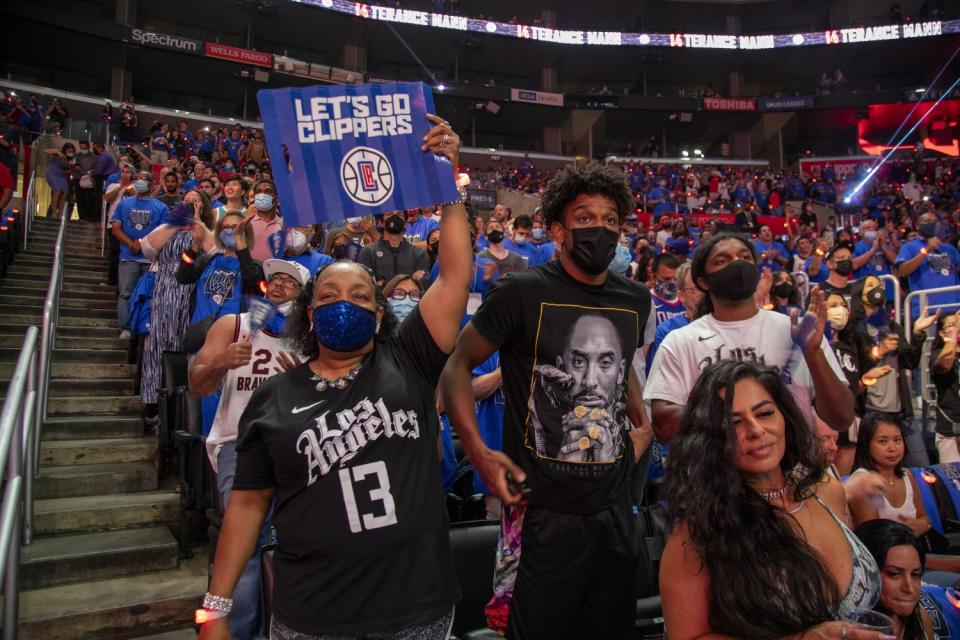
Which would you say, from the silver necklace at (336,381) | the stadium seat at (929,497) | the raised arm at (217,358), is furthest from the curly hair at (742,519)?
the stadium seat at (929,497)

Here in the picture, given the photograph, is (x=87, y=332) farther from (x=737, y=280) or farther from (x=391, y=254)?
(x=737, y=280)

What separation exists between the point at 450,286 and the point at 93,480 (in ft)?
11.3

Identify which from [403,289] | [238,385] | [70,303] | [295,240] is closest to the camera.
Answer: [238,385]

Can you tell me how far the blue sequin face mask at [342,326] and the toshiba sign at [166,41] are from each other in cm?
2547

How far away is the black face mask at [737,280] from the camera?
8.09 ft

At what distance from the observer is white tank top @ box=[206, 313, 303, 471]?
123 inches

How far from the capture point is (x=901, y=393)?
549 centimetres

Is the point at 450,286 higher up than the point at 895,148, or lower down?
lower down

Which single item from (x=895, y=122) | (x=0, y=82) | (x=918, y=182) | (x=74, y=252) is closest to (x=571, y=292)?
(x=74, y=252)

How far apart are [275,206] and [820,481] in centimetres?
430

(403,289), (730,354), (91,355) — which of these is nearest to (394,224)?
(403,289)

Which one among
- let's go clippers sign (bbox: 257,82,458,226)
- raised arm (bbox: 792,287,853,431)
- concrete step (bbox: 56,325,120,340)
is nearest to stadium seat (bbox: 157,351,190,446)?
concrete step (bbox: 56,325,120,340)

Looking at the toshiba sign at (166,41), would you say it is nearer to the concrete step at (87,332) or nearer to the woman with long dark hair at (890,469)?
the concrete step at (87,332)

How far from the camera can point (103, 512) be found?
3.97 m
